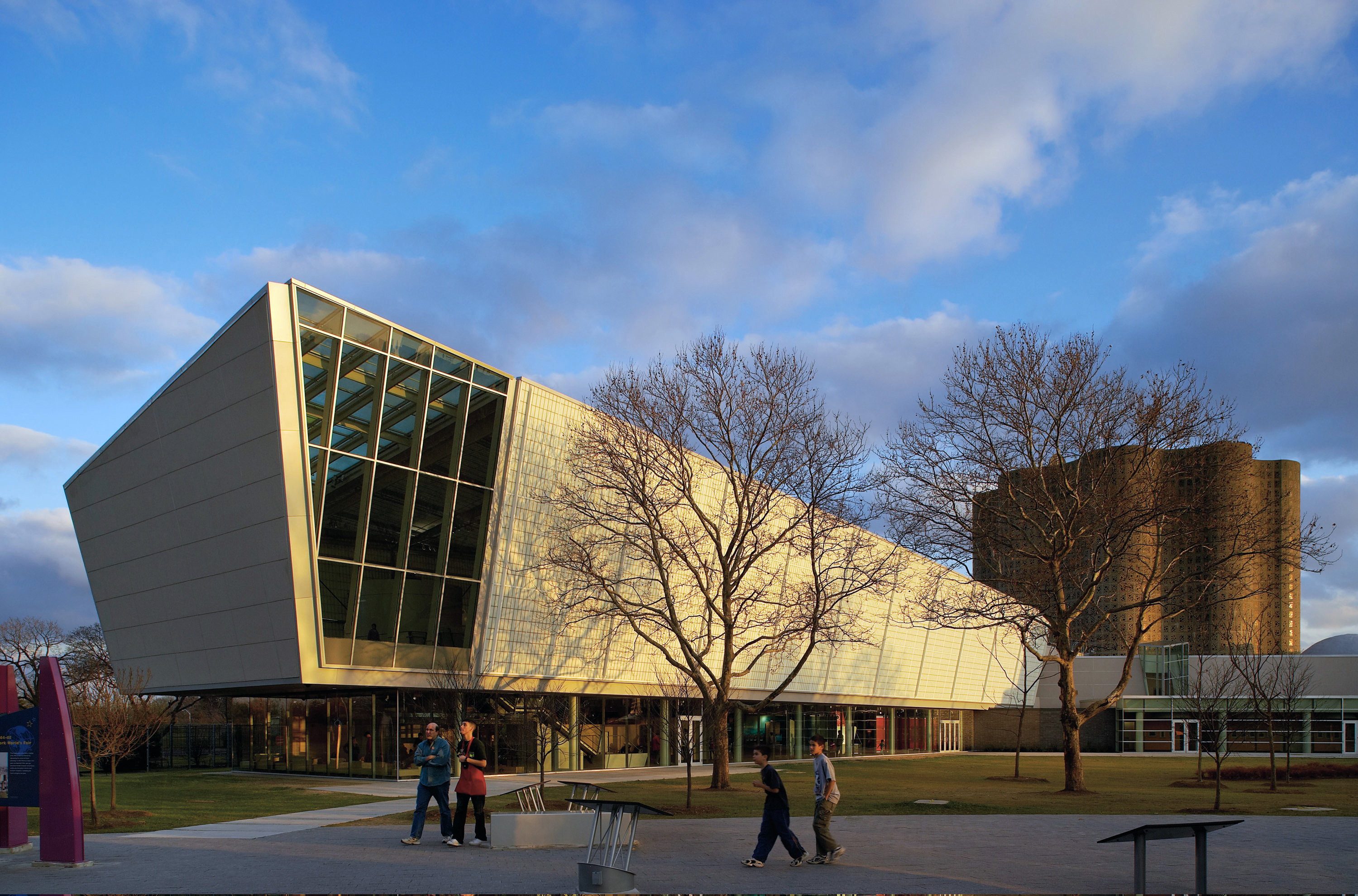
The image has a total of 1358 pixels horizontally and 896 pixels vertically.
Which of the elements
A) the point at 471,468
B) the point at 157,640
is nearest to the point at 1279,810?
the point at 471,468

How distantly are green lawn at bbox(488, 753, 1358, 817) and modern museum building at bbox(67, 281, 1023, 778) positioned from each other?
5.97 meters

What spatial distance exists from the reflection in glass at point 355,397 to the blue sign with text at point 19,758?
14203 mm

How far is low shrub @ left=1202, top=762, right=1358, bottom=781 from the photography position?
36.3 metres

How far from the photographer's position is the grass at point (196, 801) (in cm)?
1891

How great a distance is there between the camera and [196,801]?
24797 millimetres

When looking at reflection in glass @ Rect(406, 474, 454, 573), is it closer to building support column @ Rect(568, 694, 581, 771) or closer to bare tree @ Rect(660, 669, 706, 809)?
bare tree @ Rect(660, 669, 706, 809)

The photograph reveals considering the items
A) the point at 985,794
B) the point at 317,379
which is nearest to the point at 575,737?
the point at 985,794

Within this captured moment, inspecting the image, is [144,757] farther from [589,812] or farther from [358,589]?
[589,812]

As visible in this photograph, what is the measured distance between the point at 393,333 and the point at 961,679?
157ft

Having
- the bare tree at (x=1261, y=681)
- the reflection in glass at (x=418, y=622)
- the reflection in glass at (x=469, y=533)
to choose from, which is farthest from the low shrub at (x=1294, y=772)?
the reflection in glass at (x=418, y=622)

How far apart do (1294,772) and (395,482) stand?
115 ft

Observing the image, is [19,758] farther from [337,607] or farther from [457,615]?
[457,615]

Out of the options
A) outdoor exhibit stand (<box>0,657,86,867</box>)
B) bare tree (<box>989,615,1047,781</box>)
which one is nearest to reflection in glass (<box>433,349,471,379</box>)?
outdoor exhibit stand (<box>0,657,86,867</box>)

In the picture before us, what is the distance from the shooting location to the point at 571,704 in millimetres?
36375
